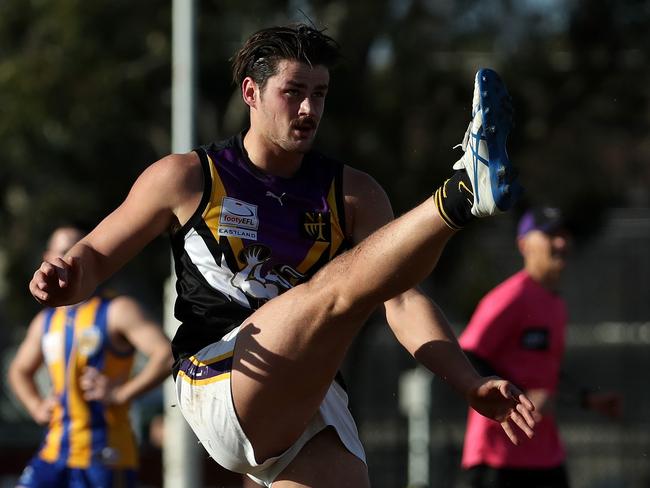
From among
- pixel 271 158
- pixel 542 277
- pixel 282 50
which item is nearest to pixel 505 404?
pixel 271 158

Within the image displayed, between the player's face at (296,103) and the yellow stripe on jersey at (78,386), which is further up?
the player's face at (296,103)

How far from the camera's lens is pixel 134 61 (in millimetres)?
16375

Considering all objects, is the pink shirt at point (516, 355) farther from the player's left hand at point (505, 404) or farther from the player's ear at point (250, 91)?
the player's left hand at point (505, 404)

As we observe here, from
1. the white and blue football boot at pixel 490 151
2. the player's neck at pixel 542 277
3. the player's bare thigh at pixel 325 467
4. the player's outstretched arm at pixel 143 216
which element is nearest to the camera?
the white and blue football boot at pixel 490 151

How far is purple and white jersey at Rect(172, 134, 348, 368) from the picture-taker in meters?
5.04

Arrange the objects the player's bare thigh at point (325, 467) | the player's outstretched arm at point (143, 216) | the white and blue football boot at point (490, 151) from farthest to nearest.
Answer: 1. the player's outstretched arm at point (143, 216)
2. the player's bare thigh at point (325, 467)
3. the white and blue football boot at point (490, 151)

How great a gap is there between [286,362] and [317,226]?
0.71 metres

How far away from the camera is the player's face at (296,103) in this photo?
511cm

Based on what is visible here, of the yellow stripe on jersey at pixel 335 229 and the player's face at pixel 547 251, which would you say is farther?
the player's face at pixel 547 251

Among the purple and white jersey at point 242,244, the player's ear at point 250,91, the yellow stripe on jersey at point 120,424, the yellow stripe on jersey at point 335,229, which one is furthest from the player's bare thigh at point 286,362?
the yellow stripe on jersey at point 120,424

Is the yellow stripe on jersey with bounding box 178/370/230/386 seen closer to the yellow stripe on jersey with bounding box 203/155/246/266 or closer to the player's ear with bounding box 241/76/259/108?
the yellow stripe on jersey with bounding box 203/155/246/266

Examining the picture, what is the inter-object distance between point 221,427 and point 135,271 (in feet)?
41.8

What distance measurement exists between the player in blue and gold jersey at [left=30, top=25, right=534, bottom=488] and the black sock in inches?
9.6

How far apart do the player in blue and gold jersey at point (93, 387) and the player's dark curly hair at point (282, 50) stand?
2822 mm
